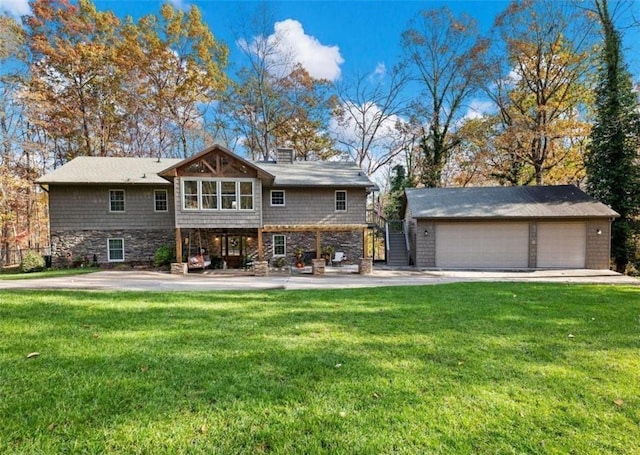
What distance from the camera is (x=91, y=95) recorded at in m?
20.4

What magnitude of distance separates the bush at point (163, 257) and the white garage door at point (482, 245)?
12.7 m

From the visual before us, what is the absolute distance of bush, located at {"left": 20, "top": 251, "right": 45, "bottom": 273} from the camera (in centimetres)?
1361

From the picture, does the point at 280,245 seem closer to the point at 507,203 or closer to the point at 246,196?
the point at 246,196

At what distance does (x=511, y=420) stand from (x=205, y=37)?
2633cm

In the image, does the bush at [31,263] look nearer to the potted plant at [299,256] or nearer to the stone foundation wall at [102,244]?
the stone foundation wall at [102,244]

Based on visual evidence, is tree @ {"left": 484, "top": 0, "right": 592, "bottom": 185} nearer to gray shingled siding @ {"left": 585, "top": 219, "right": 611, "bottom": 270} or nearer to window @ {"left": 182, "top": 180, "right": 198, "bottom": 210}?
gray shingled siding @ {"left": 585, "top": 219, "right": 611, "bottom": 270}

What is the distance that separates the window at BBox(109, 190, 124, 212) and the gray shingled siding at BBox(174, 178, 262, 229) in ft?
12.7

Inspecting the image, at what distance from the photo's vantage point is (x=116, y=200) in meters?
14.9

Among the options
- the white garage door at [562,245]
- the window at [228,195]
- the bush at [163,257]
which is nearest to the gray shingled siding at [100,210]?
the bush at [163,257]

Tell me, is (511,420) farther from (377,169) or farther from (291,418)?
(377,169)

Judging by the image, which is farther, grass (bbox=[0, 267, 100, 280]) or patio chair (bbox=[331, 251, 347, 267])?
patio chair (bbox=[331, 251, 347, 267])

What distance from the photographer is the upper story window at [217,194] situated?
43.7 feet

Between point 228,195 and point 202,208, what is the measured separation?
122 cm

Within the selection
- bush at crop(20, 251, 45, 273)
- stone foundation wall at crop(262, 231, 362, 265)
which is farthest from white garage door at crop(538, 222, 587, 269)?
bush at crop(20, 251, 45, 273)
